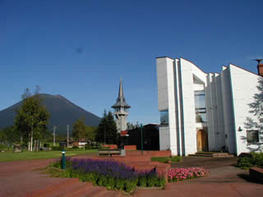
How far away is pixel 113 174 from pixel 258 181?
6090 mm

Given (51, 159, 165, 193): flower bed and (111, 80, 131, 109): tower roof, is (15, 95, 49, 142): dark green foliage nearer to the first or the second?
(51, 159, 165, 193): flower bed

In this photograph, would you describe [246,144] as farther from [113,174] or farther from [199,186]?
[113,174]

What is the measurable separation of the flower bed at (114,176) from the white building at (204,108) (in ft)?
54.5

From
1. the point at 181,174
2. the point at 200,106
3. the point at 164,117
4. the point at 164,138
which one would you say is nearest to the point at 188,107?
the point at 200,106

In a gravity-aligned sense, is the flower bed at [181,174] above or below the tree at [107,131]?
below

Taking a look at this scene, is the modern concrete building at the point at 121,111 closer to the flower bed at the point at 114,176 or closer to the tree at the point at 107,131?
the tree at the point at 107,131

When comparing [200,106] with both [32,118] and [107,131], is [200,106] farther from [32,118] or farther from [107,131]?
[107,131]

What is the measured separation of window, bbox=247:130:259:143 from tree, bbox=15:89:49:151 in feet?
103

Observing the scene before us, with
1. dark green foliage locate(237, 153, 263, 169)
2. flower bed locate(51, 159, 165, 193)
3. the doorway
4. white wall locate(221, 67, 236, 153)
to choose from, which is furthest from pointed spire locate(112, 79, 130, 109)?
flower bed locate(51, 159, 165, 193)

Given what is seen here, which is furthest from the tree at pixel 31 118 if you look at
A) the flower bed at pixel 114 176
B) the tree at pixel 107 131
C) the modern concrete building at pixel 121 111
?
the modern concrete building at pixel 121 111

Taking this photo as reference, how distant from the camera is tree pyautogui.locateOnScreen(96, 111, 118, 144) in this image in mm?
54844

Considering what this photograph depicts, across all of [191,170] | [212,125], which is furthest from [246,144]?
[191,170]

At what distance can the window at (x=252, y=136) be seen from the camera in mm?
23719

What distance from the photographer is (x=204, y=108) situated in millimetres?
27750
